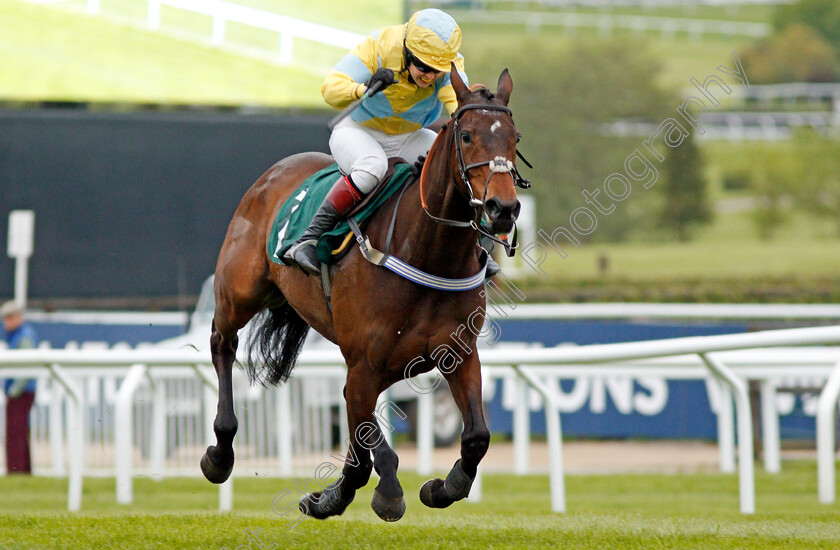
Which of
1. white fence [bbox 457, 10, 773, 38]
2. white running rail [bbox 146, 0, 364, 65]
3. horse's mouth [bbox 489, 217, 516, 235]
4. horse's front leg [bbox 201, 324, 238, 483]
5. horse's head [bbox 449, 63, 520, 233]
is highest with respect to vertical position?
white fence [bbox 457, 10, 773, 38]

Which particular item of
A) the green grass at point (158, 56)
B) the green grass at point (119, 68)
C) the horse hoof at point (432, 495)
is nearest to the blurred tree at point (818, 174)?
the green grass at point (158, 56)

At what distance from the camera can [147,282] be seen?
9.67m

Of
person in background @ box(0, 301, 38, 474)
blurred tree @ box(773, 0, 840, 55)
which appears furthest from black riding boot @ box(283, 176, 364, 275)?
blurred tree @ box(773, 0, 840, 55)

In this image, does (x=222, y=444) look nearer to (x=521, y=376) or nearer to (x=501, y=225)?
(x=521, y=376)

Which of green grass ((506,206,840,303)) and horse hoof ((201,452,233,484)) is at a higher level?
green grass ((506,206,840,303))

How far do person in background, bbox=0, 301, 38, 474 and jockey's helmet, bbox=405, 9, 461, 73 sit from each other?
17.4 feet

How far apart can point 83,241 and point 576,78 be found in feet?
94.3

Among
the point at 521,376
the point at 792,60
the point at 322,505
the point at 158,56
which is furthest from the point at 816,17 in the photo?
the point at 322,505

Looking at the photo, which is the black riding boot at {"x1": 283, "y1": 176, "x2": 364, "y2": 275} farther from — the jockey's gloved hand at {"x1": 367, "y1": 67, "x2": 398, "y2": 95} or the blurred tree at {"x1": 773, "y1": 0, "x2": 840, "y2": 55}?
the blurred tree at {"x1": 773, "y1": 0, "x2": 840, "y2": 55}

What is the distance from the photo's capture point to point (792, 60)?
51312 millimetres

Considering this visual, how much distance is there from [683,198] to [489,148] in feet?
111

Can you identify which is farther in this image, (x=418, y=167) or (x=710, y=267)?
(x=710, y=267)

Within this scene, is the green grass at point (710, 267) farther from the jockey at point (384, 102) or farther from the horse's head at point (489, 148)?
the horse's head at point (489, 148)

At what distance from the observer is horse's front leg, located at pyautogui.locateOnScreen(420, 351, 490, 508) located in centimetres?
416
